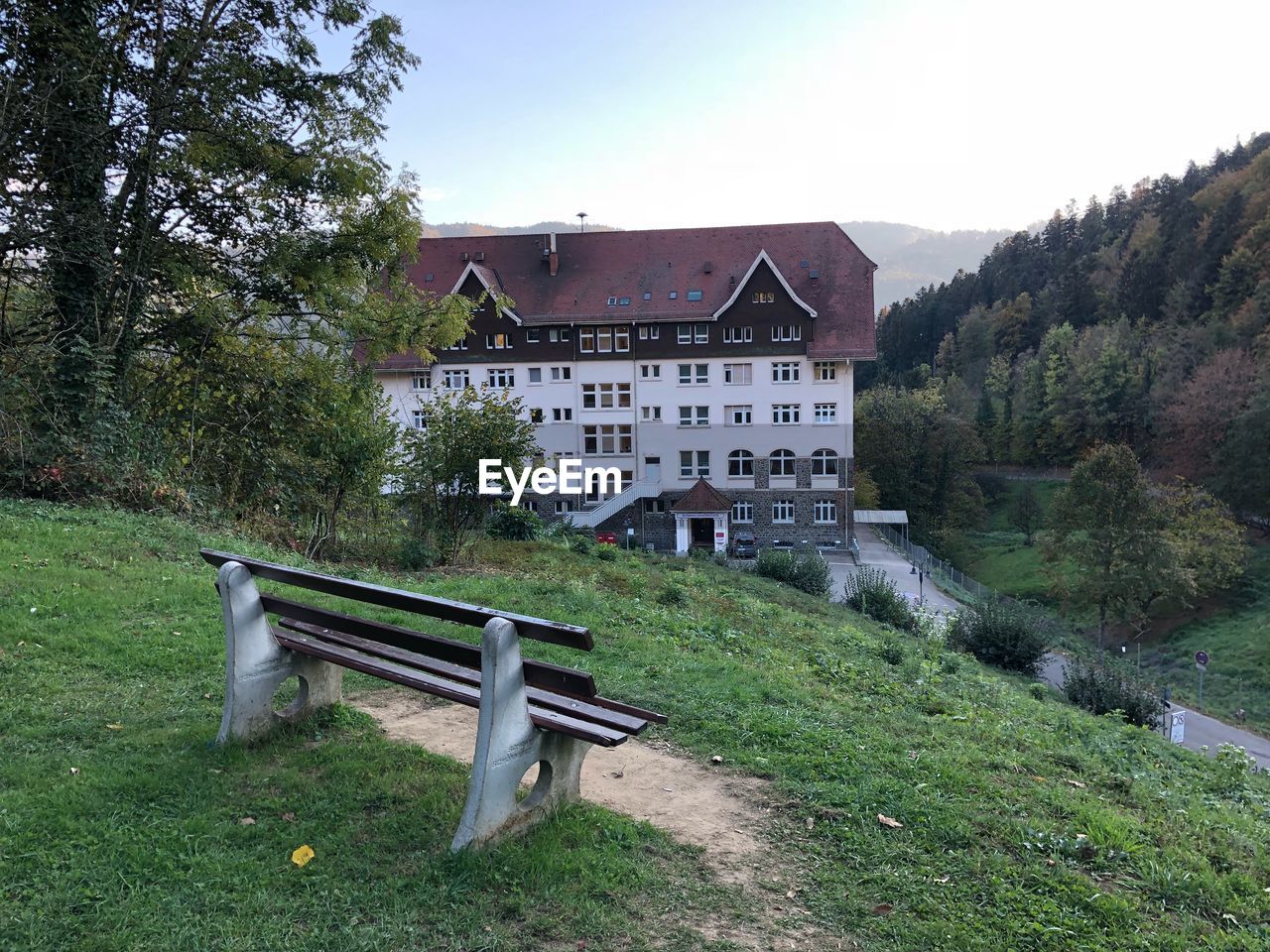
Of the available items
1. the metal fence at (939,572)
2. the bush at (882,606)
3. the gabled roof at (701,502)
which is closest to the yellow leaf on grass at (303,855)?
the bush at (882,606)

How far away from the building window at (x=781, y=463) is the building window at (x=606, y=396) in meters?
8.32

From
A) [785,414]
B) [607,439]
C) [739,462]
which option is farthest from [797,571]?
[607,439]

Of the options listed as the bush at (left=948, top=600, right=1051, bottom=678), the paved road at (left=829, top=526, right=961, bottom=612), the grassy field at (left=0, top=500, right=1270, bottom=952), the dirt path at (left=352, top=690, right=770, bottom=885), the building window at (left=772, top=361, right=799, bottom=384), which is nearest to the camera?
the grassy field at (left=0, top=500, right=1270, bottom=952)

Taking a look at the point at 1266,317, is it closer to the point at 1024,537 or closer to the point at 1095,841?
the point at 1024,537

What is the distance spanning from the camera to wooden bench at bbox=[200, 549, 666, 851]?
3.86 metres

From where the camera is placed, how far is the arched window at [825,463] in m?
44.0

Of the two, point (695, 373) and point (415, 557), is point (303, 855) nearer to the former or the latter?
point (415, 557)

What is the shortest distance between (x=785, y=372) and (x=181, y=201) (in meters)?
32.9

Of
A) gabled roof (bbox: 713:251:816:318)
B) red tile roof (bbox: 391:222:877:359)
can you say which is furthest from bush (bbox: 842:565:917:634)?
gabled roof (bbox: 713:251:816:318)

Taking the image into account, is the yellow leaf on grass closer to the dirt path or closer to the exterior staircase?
the dirt path

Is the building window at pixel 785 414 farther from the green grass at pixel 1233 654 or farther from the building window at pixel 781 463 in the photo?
the green grass at pixel 1233 654

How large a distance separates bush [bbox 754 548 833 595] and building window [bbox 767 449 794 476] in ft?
60.7

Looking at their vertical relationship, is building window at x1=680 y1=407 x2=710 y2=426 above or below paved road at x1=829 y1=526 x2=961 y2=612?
above

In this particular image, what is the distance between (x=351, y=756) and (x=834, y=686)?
16.6ft
